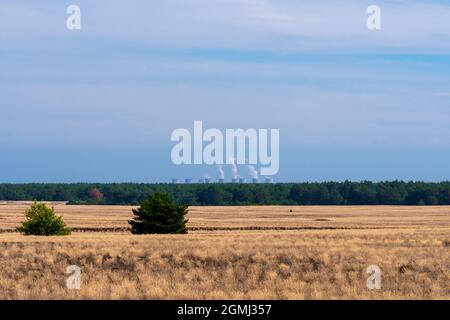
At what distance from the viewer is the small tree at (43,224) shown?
58.6m

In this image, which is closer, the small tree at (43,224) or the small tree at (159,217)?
the small tree at (43,224)

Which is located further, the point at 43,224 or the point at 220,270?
the point at 43,224

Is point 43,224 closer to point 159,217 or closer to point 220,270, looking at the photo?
point 159,217

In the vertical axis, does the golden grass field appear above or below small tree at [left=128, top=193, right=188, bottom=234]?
below

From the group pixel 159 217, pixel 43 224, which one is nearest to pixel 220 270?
pixel 159 217

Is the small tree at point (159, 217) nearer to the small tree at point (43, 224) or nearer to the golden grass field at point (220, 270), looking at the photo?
the small tree at point (43, 224)

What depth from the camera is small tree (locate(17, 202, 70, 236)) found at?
5856 cm

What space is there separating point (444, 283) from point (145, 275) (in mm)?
10038

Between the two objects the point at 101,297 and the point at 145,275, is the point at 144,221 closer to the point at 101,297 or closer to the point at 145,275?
the point at 145,275

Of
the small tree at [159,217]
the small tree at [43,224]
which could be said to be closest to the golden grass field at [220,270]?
the small tree at [43,224]

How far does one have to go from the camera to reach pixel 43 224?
5869 cm

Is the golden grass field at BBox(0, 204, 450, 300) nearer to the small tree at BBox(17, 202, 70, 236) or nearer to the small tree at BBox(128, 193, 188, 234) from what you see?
the small tree at BBox(17, 202, 70, 236)

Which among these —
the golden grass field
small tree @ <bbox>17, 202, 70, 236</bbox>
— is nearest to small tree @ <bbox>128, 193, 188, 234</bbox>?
small tree @ <bbox>17, 202, 70, 236</bbox>

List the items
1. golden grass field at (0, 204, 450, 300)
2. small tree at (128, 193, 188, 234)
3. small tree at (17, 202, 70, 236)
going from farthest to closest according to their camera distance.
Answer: small tree at (128, 193, 188, 234) < small tree at (17, 202, 70, 236) < golden grass field at (0, 204, 450, 300)
